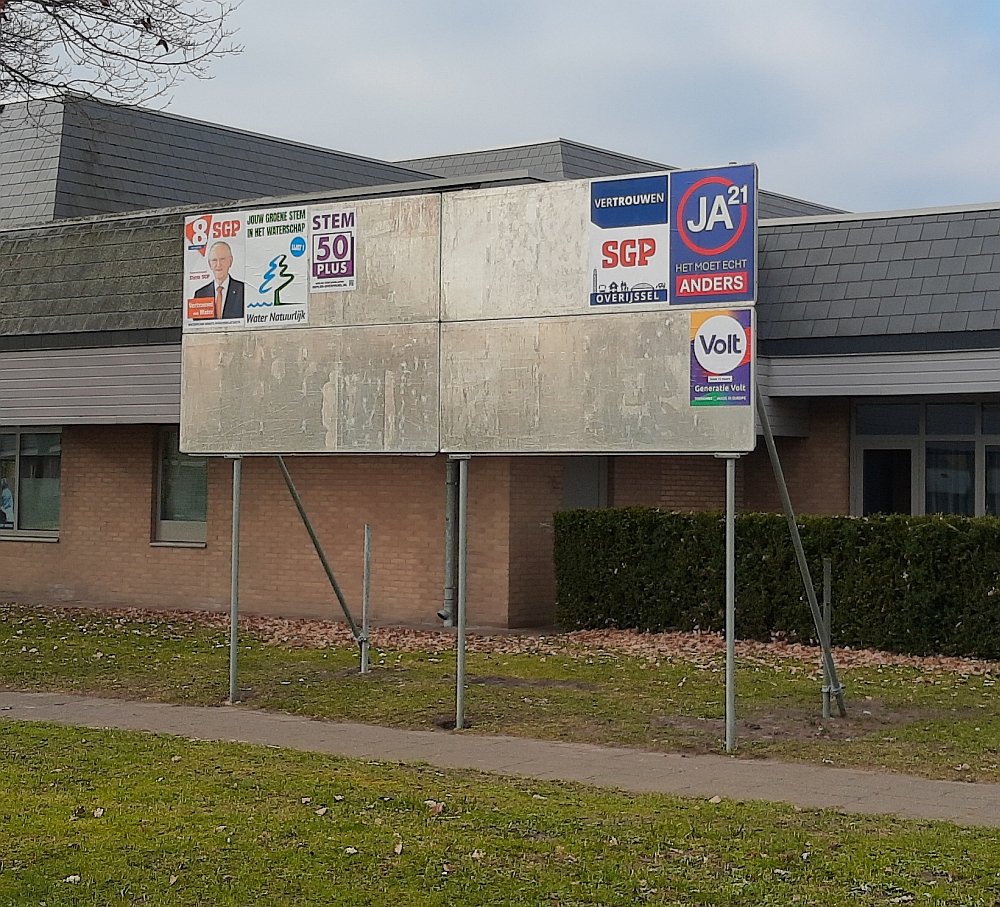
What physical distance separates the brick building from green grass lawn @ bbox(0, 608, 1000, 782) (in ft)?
7.89

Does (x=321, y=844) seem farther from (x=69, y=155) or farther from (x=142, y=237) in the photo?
(x=69, y=155)

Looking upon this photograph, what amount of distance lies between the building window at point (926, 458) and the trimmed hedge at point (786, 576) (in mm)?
2651

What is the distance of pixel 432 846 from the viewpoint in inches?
299

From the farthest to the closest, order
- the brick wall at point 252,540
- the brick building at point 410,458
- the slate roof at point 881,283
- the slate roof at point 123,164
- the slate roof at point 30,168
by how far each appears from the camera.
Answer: the slate roof at point 123,164 < the slate roof at point 30,168 < the brick wall at point 252,540 < the brick building at point 410,458 < the slate roof at point 881,283

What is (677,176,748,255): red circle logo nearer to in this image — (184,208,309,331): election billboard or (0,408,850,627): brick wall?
(184,208,309,331): election billboard

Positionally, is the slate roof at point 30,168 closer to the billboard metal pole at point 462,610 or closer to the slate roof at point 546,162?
the slate roof at point 546,162

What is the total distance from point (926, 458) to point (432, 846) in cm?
1301

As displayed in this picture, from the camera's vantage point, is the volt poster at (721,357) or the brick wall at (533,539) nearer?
the volt poster at (721,357)

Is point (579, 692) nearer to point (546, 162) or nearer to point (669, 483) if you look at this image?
point (669, 483)

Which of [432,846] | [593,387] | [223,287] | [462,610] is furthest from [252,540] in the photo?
[432,846]

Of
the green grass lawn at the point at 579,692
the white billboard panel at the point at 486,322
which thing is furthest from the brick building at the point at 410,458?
the white billboard panel at the point at 486,322

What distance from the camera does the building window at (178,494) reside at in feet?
70.6

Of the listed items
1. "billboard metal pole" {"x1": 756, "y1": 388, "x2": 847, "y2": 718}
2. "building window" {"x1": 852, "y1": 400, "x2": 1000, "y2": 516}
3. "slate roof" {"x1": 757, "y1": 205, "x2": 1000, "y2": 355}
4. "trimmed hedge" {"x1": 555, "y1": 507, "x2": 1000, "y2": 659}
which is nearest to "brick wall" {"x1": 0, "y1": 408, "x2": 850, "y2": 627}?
"building window" {"x1": 852, "y1": 400, "x2": 1000, "y2": 516}

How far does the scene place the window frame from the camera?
70.5ft
